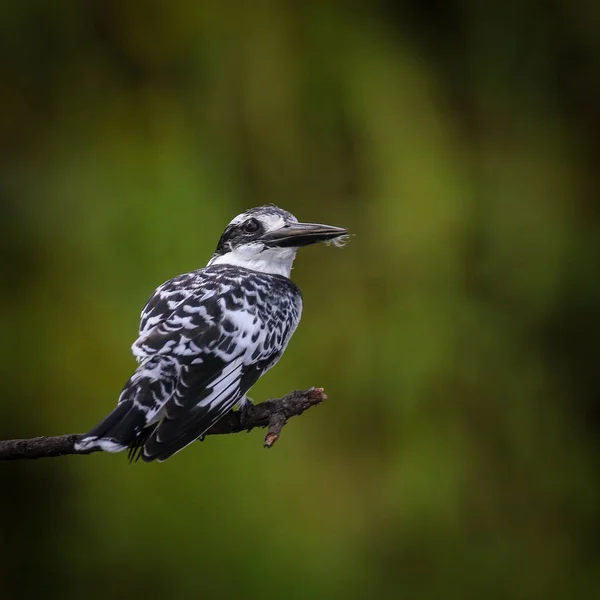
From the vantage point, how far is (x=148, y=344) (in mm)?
1209

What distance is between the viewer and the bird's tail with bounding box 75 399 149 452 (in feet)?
3.27

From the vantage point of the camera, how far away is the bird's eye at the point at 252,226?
155cm

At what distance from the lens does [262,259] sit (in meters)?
1.58

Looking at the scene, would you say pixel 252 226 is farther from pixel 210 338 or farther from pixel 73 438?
pixel 73 438

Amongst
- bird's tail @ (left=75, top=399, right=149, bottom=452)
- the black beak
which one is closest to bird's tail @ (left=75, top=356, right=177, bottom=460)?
bird's tail @ (left=75, top=399, right=149, bottom=452)

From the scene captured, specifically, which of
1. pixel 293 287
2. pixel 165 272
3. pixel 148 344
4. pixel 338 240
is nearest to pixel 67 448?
pixel 148 344

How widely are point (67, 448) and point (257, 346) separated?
0.41 m

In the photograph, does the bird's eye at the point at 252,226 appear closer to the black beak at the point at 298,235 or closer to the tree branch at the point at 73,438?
the black beak at the point at 298,235

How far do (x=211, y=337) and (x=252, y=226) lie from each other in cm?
35

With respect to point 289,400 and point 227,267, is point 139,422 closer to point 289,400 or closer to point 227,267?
point 289,400

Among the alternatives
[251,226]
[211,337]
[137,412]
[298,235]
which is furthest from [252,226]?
[137,412]

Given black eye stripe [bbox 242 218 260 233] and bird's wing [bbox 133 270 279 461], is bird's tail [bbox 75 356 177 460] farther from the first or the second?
black eye stripe [bbox 242 218 260 233]

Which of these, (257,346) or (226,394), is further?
(257,346)

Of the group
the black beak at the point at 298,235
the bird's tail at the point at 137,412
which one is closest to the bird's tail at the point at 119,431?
the bird's tail at the point at 137,412
